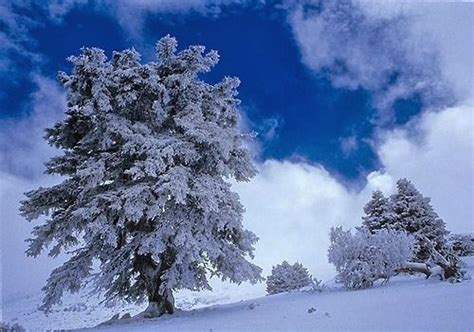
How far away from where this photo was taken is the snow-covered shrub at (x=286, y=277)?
3207 cm

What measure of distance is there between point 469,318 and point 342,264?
654cm

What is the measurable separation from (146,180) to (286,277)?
24.3 m

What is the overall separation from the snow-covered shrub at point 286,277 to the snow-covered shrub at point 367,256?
2172cm

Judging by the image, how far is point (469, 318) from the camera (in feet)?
15.2

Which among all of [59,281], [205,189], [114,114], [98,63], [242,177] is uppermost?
[98,63]

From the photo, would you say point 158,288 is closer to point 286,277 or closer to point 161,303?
point 161,303

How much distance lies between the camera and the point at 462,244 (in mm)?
25500

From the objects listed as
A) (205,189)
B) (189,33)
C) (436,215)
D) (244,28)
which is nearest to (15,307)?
(205,189)

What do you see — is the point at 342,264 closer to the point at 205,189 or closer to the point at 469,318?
the point at 205,189

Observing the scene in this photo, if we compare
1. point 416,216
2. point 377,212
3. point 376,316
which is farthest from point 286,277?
point 376,316

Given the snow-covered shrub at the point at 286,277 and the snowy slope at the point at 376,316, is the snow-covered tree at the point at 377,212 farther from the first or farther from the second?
the snowy slope at the point at 376,316

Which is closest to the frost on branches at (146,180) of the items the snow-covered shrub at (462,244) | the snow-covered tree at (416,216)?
the snow-covered tree at (416,216)

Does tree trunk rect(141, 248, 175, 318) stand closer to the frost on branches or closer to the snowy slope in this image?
the frost on branches

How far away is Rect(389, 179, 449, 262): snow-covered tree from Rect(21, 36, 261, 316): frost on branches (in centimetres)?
1652
